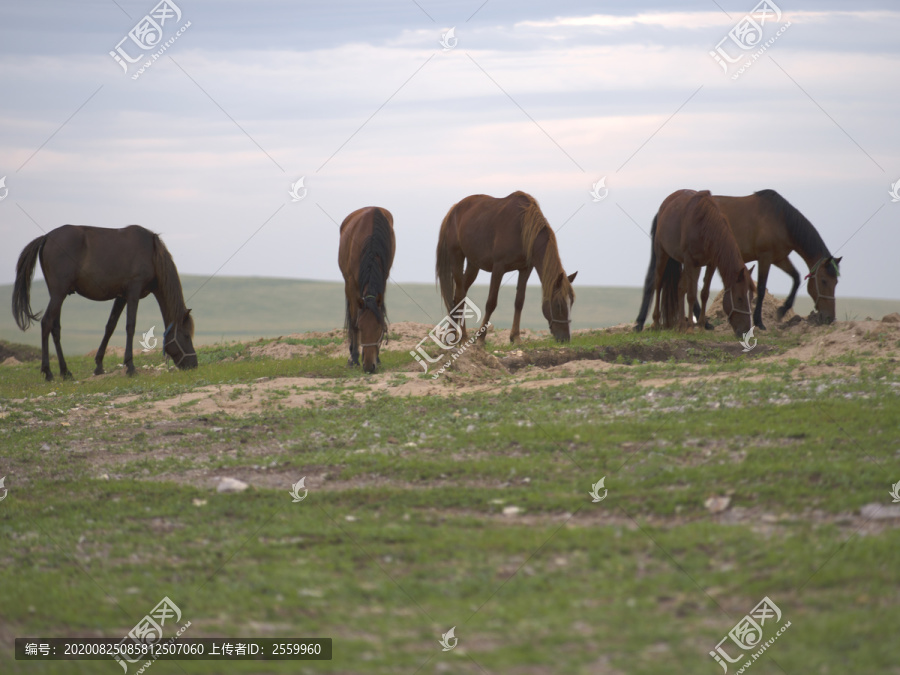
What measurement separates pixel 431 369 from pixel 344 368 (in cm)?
207

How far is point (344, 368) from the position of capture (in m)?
13.5

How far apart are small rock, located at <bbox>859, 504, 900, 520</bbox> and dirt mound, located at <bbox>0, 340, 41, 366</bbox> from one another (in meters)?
21.3

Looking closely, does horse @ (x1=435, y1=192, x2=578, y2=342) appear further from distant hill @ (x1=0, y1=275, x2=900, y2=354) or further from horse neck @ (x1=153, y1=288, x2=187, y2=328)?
distant hill @ (x1=0, y1=275, x2=900, y2=354)

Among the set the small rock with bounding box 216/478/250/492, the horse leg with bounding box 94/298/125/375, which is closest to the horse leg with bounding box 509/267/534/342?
the horse leg with bounding box 94/298/125/375

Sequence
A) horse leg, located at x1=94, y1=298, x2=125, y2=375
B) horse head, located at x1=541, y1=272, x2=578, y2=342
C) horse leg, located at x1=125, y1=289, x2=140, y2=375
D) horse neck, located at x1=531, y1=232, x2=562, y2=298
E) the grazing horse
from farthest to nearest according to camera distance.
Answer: horse leg, located at x1=94, y1=298, x2=125, y2=375 → horse leg, located at x1=125, y1=289, x2=140, y2=375 → horse head, located at x1=541, y1=272, x2=578, y2=342 → horse neck, located at x1=531, y1=232, x2=562, y2=298 → the grazing horse

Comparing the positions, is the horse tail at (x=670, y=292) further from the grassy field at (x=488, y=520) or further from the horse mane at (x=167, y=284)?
the horse mane at (x=167, y=284)

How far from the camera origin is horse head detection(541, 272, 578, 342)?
44.5ft

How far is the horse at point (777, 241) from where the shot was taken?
16.0 m

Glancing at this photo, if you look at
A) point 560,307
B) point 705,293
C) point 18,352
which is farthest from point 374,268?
point 18,352

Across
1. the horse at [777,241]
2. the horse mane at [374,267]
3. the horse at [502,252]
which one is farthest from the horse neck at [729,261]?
the horse mane at [374,267]

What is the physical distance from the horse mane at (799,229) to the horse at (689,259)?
1.31 meters

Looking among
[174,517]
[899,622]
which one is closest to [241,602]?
[174,517]

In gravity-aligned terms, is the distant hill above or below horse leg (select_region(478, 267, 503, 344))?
below

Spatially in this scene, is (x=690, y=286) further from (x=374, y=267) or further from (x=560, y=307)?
(x=374, y=267)
